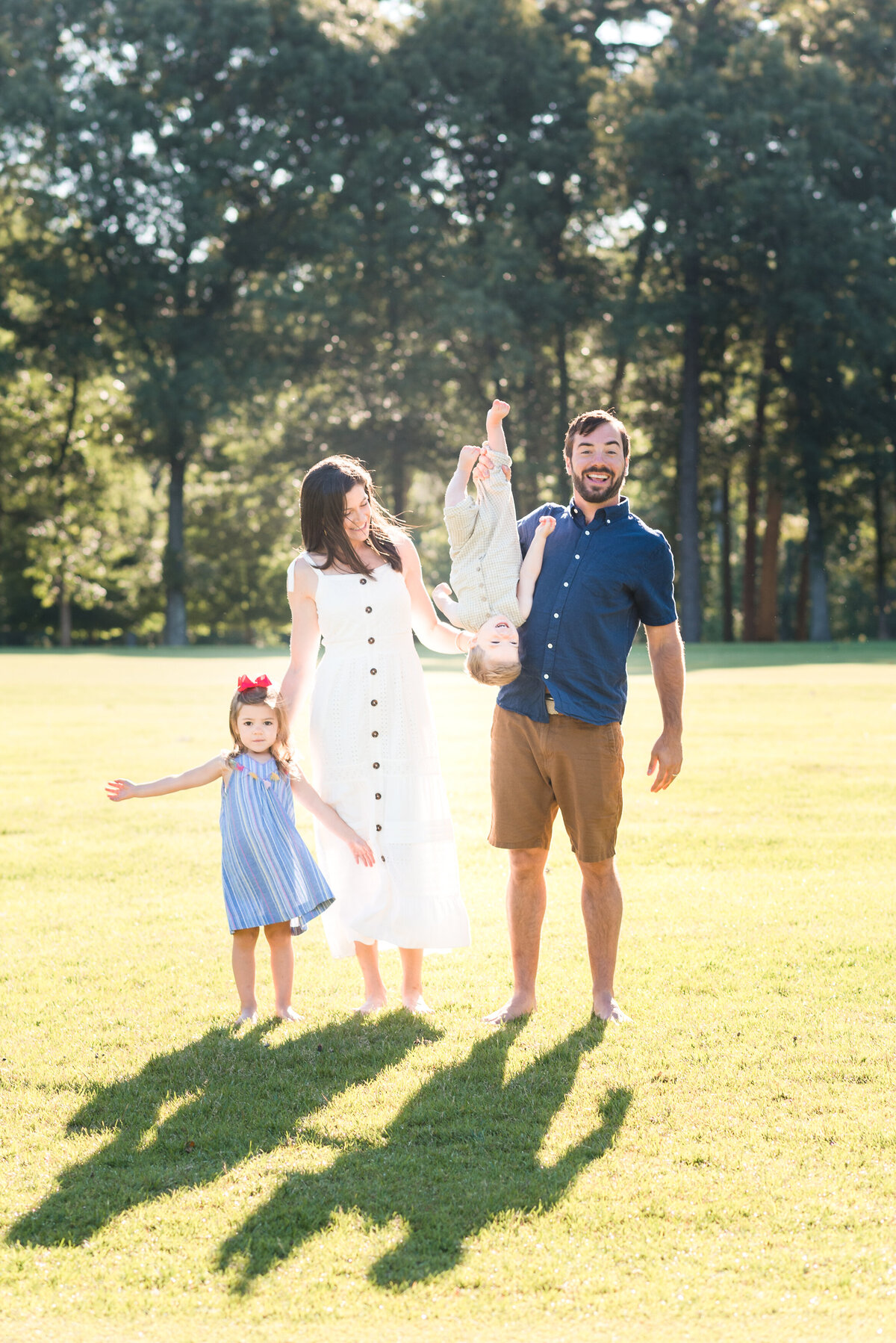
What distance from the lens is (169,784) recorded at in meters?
5.30

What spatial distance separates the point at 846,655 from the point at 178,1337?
3314cm

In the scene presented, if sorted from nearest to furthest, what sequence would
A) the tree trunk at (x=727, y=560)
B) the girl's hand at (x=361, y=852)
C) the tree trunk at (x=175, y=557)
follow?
the girl's hand at (x=361, y=852) → the tree trunk at (x=175, y=557) → the tree trunk at (x=727, y=560)

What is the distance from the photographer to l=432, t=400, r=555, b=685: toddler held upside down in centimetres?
506

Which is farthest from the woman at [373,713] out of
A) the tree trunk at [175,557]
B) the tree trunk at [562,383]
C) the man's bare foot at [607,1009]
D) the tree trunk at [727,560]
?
the tree trunk at [727,560]

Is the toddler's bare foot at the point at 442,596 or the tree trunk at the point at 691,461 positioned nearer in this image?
the toddler's bare foot at the point at 442,596

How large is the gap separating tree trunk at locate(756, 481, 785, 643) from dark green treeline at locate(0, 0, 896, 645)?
132mm

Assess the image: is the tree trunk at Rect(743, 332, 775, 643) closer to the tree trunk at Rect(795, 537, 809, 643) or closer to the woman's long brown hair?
the tree trunk at Rect(795, 537, 809, 643)

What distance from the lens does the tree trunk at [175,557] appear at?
46188mm

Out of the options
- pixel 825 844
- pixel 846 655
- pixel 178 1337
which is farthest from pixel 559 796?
pixel 846 655

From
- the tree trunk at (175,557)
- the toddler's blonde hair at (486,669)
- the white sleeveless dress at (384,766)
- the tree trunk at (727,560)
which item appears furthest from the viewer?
the tree trunk at (727,560)

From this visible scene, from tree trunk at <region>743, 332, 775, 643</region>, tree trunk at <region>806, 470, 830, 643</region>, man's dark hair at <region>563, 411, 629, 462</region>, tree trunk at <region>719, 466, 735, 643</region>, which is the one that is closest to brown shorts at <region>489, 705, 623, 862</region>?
man's dark hair at <region>563, 411, 629, 462</region>

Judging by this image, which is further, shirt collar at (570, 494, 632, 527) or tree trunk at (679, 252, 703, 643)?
tree trunk at (679, 252, 703, 643)

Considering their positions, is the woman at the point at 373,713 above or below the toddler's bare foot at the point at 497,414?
below

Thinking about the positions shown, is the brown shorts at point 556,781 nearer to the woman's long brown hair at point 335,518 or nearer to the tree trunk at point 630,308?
the woman's long brown hair at point 335,518
